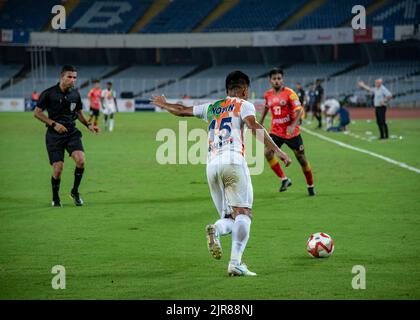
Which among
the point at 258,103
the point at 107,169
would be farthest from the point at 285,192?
Result: the point at 258,103

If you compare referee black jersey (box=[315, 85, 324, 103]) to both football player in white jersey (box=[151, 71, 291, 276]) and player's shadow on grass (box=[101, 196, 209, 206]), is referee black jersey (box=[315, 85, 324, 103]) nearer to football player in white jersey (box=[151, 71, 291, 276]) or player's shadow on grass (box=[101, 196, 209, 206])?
player's shadow on grass (box=[101, 196, 209, 206])

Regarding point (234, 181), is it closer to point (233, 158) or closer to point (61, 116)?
point (233, 158)

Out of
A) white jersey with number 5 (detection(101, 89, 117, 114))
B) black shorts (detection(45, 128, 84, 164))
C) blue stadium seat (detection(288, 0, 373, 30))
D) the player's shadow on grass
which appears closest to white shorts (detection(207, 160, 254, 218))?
black shorts (detection(45, 128, 84, 164))

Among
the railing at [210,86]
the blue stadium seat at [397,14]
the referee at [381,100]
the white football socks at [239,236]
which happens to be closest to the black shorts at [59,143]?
the white football socks at [239,236]

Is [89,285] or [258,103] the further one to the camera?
[258,103]

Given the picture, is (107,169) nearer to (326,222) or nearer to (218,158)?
(326,222)

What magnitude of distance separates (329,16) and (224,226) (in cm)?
6149

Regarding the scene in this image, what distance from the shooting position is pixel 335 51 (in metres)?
72.3

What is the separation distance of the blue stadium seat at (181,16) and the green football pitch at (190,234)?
52.8m

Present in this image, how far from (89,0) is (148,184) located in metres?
60.2

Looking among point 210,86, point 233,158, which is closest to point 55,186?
point 233,158

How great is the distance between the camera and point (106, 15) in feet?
248

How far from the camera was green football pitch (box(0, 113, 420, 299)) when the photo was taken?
320 inches

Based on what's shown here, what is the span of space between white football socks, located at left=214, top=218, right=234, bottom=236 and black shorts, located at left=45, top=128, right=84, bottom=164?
584 centimetres
